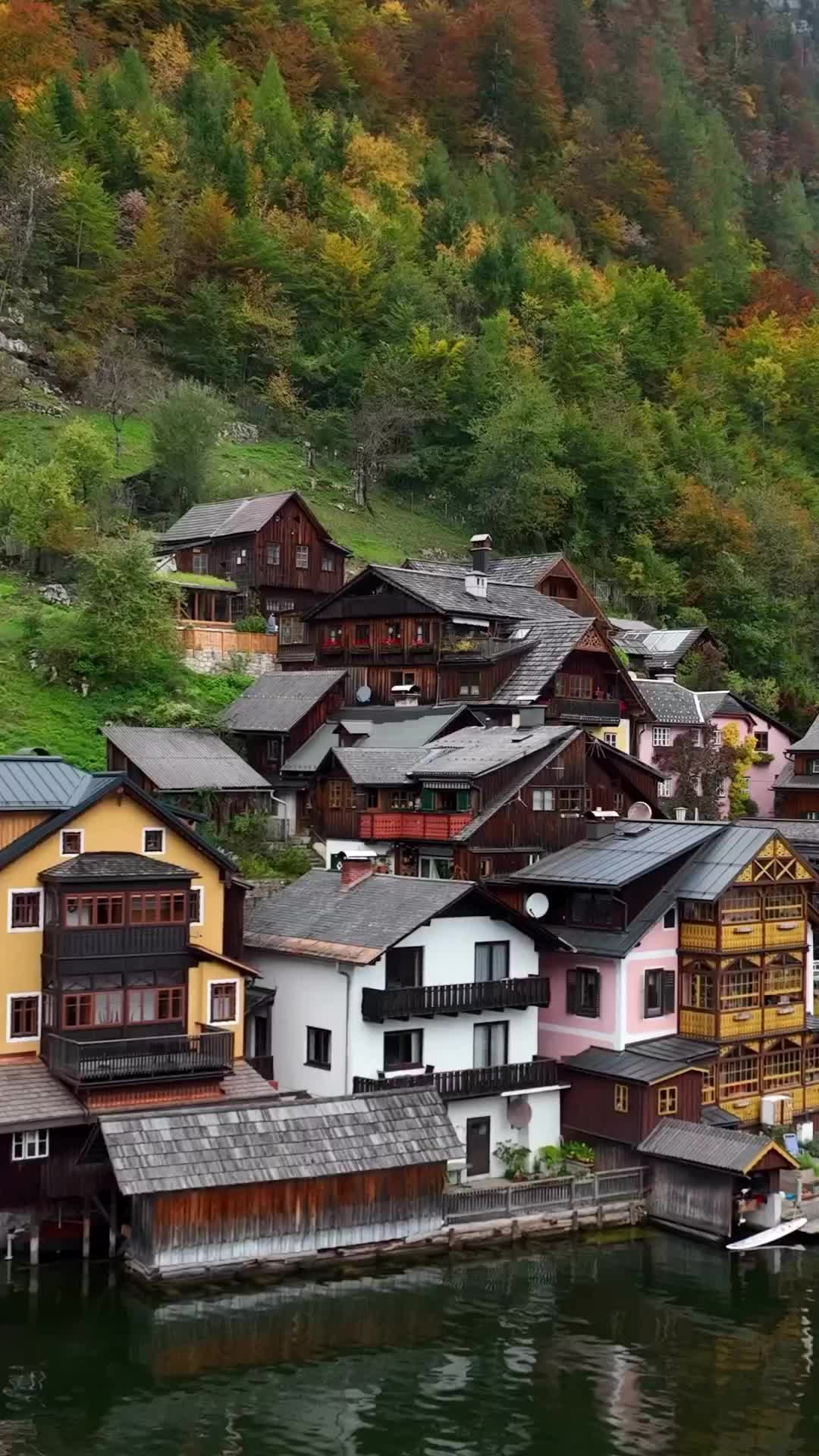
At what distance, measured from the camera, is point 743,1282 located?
37.2m

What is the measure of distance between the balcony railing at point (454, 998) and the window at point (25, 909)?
32.1 ft

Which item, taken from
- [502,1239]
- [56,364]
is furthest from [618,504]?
[502,1239]

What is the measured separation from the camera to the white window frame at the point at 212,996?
1666 inches

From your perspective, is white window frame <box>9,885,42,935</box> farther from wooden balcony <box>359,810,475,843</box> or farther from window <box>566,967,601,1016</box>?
window <box>566,967,601,1016</box>

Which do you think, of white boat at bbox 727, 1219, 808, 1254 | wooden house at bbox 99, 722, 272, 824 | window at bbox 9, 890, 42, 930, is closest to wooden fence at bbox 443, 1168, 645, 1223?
white boat at bbox 727, 1219, 808, 1254

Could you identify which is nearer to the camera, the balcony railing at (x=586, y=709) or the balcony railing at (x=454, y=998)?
the balcony railing at (x=454, y=998)

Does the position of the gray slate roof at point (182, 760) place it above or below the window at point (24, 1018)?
above

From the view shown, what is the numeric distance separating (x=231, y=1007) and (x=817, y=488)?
89912 millimetres

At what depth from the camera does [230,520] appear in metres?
75.1

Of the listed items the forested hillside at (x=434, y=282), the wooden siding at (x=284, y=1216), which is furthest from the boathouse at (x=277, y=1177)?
the forested hillside at (x=434, y=282)

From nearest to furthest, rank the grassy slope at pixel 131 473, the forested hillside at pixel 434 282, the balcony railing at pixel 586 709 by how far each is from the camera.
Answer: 1. the grassy slope at pixel 131 473
2. the balcony railing at pixel 586 709
3. the forested hillside at pixel 434 282

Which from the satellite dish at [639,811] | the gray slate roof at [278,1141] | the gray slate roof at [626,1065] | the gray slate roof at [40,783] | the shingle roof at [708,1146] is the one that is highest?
the gray slate roof at [40,783]

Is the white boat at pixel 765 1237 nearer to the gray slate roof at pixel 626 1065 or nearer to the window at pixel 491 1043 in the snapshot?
the gray slate roof at pixel 626 1065

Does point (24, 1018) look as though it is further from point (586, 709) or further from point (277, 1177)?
point (586, 709)
